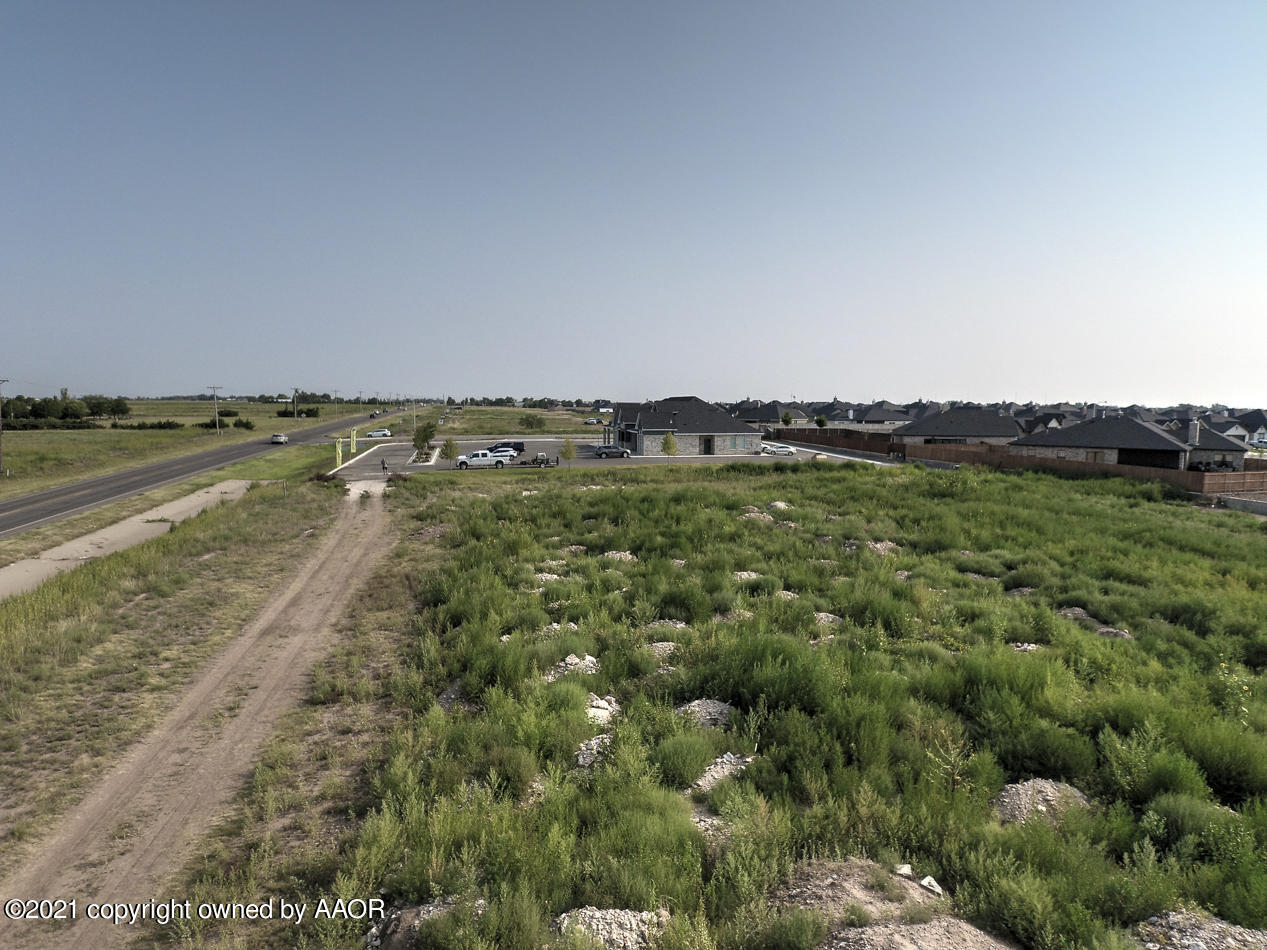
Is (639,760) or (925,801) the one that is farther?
(639,760)

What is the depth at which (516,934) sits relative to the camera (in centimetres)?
393

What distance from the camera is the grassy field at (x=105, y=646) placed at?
683cm

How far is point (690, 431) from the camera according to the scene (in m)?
60.3

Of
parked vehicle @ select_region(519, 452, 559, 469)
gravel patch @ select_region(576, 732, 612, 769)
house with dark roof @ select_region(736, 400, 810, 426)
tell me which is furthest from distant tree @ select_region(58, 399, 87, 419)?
gravel patch @ select_region(576, 732, 612, 769)

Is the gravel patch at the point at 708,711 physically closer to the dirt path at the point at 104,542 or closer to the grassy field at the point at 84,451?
the dirt path at the point at 104,542

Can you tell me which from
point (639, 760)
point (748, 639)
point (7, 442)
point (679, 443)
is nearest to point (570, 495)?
point (748, 639)

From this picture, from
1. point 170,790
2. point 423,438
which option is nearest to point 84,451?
point 423,438

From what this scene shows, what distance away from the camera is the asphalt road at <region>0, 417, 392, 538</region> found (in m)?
26.3

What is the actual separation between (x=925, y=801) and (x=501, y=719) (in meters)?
4.79

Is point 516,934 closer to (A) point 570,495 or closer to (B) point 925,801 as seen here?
(B) point 925,801

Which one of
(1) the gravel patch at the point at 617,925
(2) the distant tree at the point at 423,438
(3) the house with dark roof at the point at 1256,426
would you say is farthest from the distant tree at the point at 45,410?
(3) the house with dark roof at the point at 1256,426

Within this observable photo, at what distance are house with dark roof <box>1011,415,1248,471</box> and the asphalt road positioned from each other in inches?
2573

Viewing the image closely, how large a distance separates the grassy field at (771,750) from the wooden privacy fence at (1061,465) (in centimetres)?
2451

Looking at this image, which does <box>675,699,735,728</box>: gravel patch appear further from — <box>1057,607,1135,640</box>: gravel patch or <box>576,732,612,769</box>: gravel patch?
<box>1057,607,1135,640</box>: gravel patch
